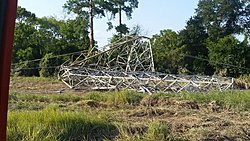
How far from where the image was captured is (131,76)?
12523 millimetres

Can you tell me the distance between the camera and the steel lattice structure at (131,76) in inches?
459

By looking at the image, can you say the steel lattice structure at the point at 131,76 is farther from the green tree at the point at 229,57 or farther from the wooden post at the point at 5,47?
the wooden post at the point at 5,47

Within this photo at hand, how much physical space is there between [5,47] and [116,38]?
2469 centimetres

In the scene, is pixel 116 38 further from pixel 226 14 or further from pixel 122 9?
pixel 226 14

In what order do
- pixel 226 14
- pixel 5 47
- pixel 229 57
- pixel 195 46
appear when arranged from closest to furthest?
pixel 5 47 → pixel 229 57 → pixel 195 46 → pixel 226 14

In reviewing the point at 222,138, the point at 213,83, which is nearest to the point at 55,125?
the point at 222,138

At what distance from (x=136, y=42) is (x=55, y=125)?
12.5 metres

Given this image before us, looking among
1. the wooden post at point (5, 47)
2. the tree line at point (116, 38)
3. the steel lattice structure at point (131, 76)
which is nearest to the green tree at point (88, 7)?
the tree line at point (116, 38)

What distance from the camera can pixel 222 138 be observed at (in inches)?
140

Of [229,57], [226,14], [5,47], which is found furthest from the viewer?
[226,14]

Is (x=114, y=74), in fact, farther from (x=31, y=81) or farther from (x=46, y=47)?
(x=46, y=47)

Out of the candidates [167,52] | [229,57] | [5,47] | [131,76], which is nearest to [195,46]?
[167,52]

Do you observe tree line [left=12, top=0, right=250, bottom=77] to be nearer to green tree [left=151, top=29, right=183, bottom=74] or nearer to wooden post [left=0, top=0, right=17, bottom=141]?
green tree [left=151, top=29, right=183, bottom=74]

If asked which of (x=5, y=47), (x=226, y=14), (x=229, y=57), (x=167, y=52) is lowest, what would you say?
(x=5, y=47)
